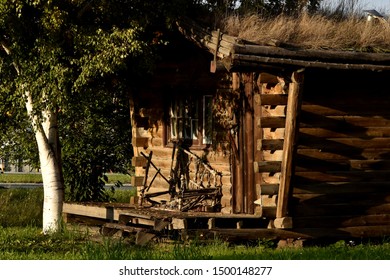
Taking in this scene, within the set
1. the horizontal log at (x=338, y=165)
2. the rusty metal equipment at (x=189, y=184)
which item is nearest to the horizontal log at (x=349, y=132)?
the horizontal log at (x=338, y=165)

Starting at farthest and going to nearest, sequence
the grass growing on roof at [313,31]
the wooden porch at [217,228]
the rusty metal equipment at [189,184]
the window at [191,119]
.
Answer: the window at [191,119]
the rusty metal equipment at [189,184]
the wooden porch at [217,228]
the grass growing on roof at [313,31]

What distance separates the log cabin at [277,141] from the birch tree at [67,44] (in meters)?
0.92

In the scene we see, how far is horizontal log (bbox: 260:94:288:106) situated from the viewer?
15.8 meters

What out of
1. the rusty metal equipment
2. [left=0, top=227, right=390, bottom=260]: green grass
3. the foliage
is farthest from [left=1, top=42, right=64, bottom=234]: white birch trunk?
[left=0, top=227, right=390, bottom=260]: green grass

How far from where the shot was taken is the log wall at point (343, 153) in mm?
16297

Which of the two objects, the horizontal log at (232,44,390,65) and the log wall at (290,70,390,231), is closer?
the horizontal log at (232,44,390,65)

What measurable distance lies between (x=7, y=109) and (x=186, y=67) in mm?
3841

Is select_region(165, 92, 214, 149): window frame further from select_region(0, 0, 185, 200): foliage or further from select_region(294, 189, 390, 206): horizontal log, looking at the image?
select_region(294, 189, 390, 206): horizontal log

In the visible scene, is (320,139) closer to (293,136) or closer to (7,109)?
(293,136)

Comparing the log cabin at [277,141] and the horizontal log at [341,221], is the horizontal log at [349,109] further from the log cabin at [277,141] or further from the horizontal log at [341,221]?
the horizontal log at [341,221]

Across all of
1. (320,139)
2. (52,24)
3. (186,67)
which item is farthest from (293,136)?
(52,24)

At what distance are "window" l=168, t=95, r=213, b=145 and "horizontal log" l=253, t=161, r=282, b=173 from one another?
7.10 ft

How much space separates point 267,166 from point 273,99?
3.54ft

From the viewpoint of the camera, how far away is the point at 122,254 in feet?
44.2
